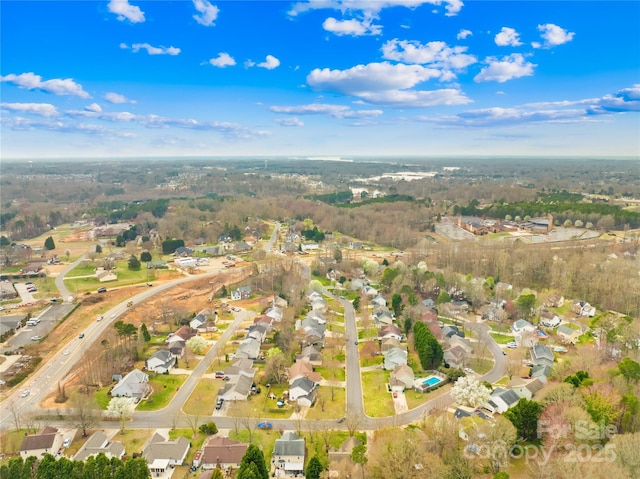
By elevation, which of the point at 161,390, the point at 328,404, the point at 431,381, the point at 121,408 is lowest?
the point at 161,390

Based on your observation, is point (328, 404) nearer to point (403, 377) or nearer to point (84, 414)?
point (403, 377)

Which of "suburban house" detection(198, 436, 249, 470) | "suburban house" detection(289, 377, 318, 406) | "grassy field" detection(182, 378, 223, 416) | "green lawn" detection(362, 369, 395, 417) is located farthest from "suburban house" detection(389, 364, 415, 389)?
"grassy field" detection(182, 378, 223, 416)

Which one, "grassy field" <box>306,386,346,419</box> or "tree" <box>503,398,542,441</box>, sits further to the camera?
"grassy field" <box>306,386,346,419</box>

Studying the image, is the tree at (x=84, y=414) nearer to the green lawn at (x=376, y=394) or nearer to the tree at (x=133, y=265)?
the green lawn at (x=376, y=394)

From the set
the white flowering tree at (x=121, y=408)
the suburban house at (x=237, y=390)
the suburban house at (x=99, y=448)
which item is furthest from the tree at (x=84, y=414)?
the suburban house at (x=237, y=390)

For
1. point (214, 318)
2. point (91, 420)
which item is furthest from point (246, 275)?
point (91, 420)

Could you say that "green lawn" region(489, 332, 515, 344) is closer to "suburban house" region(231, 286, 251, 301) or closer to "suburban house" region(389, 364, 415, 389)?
"suburban house" region(389, 364, 415, 389)

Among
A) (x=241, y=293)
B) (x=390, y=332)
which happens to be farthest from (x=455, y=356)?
(x=241, y=293)
